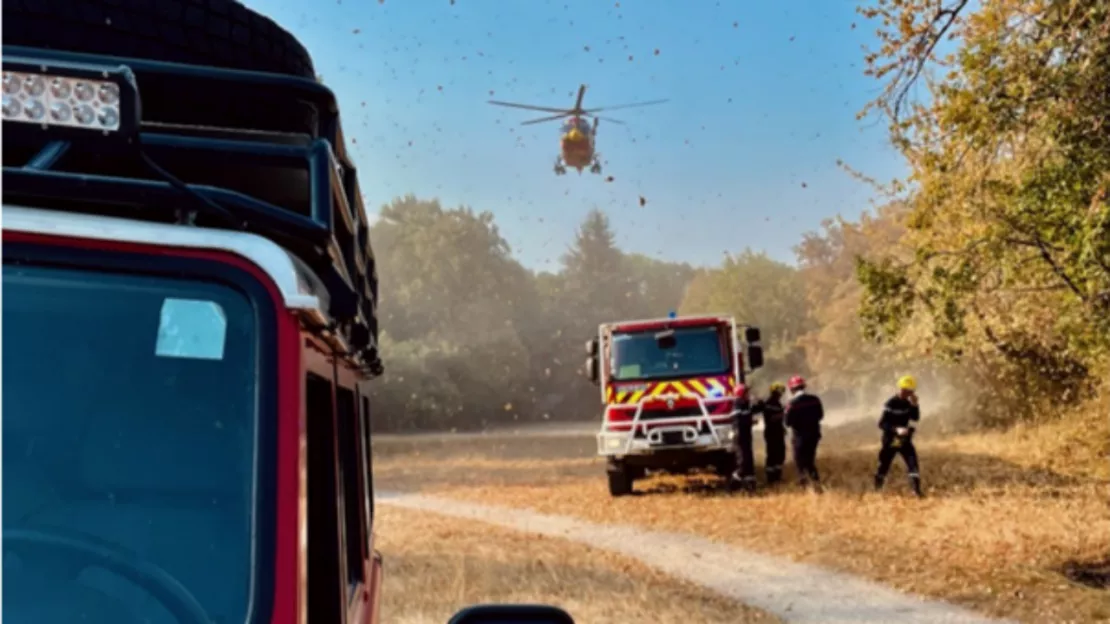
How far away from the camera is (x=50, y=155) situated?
1418 millimetres

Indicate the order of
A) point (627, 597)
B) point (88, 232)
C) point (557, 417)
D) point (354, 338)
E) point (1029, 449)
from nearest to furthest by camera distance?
point (88, 232) < point (354, 338) < point (627, 597) < point (1029, 449) < point (557, 417)

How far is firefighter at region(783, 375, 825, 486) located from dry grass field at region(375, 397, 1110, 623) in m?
0.45

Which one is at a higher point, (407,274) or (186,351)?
(407,274)

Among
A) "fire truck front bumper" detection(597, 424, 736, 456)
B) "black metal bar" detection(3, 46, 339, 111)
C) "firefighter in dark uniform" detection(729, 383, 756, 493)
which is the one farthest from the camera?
"fire truck front bumper" detection(597, 424, 736, 456)

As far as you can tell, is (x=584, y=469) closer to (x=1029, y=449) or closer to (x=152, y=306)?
(x=1029, y=449)

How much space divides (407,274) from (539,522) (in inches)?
2049

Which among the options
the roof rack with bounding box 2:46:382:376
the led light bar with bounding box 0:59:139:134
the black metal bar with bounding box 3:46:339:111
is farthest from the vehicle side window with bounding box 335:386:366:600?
the led light bar with bounding box 0:59:139:134

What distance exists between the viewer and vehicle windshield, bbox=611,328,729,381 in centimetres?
1459

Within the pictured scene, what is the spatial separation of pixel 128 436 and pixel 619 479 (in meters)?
13.6

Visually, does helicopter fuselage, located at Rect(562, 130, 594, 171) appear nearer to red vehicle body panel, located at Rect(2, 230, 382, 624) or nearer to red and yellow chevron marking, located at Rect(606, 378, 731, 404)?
red and yellow chevron marking, located at Rect(606, 378, 731, 404)

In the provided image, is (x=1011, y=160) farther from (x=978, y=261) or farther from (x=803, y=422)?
(x=803, y=422)

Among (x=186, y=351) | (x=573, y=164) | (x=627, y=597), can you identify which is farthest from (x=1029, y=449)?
(x=186, y=351)

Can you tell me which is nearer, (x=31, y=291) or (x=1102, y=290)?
(x=31, y=291)

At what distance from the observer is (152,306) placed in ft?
4.80
